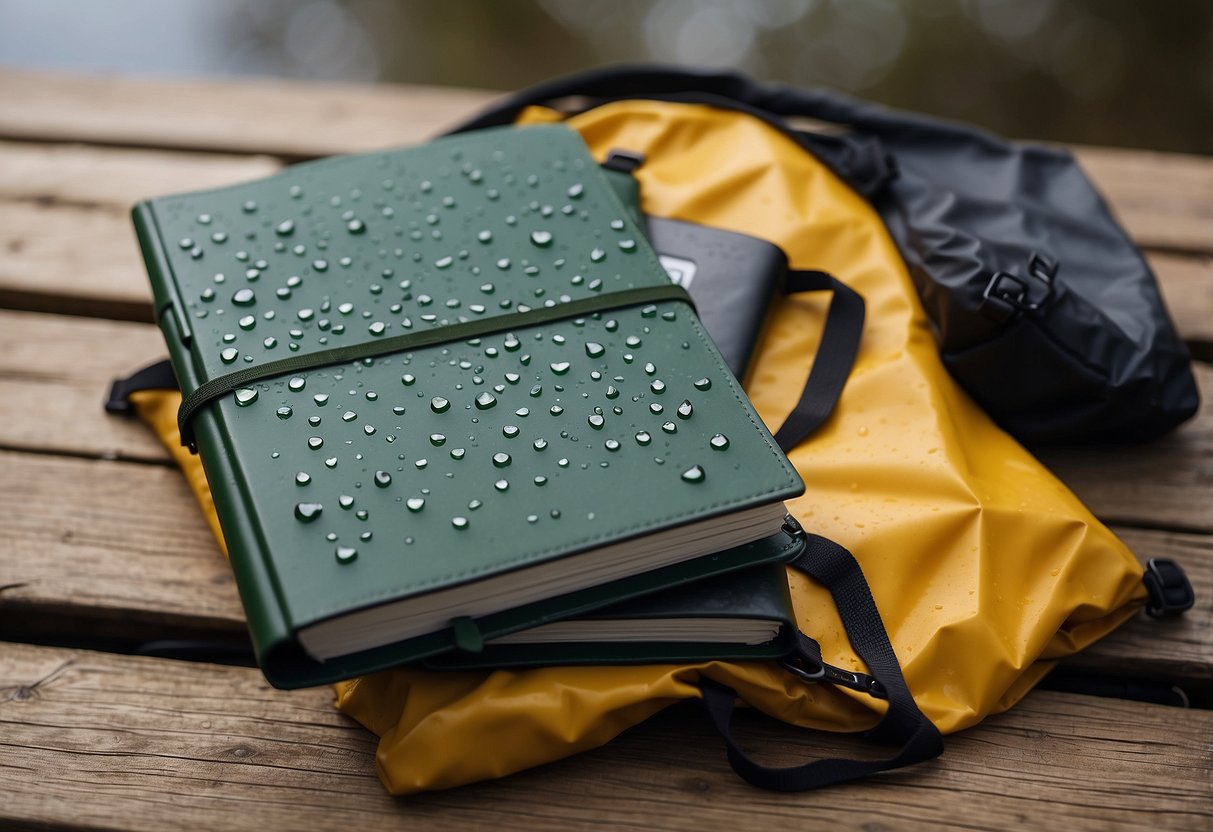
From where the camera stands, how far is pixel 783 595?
988 mm

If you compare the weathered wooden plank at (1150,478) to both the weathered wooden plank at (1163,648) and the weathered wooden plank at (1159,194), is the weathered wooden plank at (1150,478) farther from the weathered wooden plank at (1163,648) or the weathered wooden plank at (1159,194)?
the weathered wooden plank at (1159,194)

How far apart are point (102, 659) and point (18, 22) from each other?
3.28 m

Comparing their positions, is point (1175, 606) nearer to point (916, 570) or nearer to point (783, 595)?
point (916, 570)

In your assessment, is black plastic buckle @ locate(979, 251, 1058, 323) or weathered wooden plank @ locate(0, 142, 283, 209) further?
weathered wooden plank @ locate(0, 142, 283, 209)

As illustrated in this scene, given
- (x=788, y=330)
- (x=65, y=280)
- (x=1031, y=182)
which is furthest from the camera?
(x=65, y=280)

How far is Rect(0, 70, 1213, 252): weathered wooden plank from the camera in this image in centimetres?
184

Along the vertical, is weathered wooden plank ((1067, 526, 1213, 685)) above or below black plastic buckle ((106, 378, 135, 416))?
below

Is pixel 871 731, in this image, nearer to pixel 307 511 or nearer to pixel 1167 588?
pixel 1167 588

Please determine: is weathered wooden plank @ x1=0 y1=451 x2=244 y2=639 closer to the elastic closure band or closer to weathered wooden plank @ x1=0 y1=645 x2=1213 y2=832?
weathered wooden plank @ x1=0 y1=645 x2=1213 y2=832

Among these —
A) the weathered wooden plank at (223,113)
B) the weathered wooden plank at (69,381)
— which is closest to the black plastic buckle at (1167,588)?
the weathered wooden plank at (69,381)

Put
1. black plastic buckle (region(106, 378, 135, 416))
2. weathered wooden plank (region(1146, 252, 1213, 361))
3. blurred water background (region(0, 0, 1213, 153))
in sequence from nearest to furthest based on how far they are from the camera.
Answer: black plastic buckle (region(106, 378, 135, 416))
weathered wooden plank (region(1146, 252, 1213, 361))
blurred water background (region(0, 0, 1213, 153))

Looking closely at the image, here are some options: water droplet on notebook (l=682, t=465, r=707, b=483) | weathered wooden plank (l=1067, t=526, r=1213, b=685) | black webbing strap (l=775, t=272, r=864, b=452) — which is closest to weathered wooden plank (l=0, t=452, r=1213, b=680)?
weathered wooden plank (l=1067, t=526, r=1213, b=685)

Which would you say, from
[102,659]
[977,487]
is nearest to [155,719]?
[102,659]

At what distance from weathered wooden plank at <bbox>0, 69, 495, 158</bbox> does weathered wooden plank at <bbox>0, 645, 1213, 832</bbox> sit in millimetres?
1162
